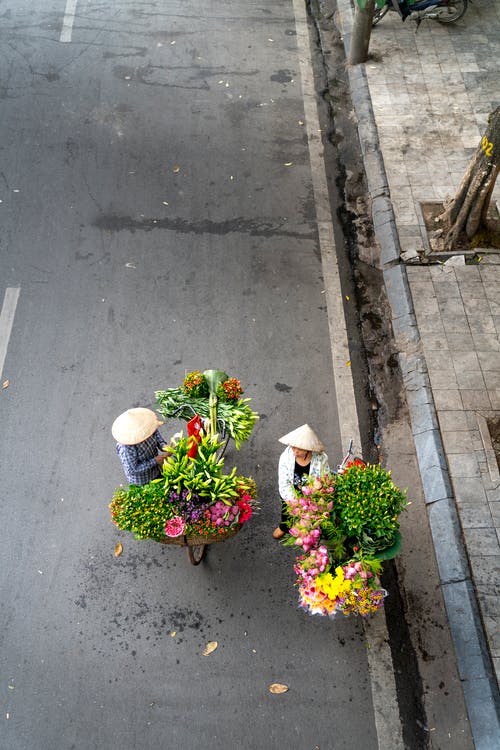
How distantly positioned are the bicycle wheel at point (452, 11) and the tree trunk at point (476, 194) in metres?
4.21

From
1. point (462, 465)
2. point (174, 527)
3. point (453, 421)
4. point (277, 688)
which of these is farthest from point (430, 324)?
point (277, 688)

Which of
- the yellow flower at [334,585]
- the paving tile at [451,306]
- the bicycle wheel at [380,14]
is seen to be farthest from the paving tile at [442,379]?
the bicycle wheel at [380,14]

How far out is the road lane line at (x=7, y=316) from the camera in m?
6.59

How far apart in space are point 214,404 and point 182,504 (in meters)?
0.92

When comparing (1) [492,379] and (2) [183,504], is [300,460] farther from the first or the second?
(1) [492,379]

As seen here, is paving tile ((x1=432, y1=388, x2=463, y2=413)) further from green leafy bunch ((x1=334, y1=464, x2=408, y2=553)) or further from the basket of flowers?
the basket of flowers

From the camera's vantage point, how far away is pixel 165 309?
6941 mm

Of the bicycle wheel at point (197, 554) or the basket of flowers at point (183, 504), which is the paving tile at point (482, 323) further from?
the bicycle wheel at point (197, 554)

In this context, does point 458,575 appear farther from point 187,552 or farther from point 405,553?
point 187,552

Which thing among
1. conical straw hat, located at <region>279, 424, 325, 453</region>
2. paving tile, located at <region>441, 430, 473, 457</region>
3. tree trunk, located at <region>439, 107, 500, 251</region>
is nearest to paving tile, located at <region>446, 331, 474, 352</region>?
paving tile, located at <region>441, 430, 473, 457</region>

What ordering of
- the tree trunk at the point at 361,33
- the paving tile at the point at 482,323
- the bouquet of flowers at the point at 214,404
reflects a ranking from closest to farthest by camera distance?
the bouquet of flowers at the point at 214,404 → the paving tile at the point at 482,323 → the tree trunk at the point at 361,33

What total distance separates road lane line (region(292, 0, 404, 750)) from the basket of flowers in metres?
1.68

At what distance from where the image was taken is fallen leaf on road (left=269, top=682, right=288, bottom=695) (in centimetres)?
481

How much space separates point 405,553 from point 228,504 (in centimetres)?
199
